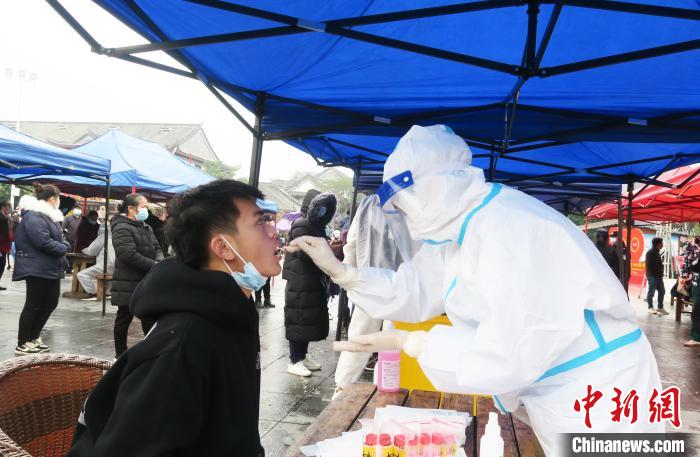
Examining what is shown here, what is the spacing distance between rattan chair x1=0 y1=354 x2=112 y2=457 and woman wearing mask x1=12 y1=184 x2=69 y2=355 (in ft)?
13.8

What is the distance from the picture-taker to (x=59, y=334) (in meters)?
6.66

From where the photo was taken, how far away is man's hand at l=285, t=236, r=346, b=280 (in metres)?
2.28

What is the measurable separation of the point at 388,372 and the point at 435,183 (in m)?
0.93

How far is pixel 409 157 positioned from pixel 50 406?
58.6 inches

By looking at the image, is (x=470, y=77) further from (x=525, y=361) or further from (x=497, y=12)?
(x=525, y=361)

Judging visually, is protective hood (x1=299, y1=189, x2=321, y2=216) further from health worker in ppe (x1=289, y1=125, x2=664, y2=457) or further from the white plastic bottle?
the white plastic bottle

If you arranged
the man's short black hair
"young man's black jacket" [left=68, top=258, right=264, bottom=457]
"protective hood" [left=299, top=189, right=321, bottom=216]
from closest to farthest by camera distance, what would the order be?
"young man's black jacket" [left=68, top=258, right=264, bottom=457]
the man's short black hair
"protective hood" [left=299, top=189, right=321, bottom=216]

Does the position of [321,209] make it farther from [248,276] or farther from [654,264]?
[654,264]

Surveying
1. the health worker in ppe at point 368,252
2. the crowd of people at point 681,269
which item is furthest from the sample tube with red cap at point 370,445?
the crowd of people at point 681,269

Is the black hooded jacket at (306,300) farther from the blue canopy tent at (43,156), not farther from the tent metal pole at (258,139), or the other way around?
the blue canopy tent at (43,156)

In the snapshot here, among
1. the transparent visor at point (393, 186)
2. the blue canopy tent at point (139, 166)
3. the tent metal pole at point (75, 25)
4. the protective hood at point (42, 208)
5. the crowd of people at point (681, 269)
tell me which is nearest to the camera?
the transparent visor at point (393, 186)

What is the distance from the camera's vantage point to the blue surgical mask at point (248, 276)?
1667 millimetres

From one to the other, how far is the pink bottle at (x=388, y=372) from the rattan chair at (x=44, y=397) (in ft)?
3.57

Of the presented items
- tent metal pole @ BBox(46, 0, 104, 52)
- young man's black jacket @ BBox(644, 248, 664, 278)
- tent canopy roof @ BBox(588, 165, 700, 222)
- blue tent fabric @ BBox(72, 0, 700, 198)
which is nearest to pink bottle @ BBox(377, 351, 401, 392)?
blue tent fabric @ BBox(72, 0, 700, 198)
